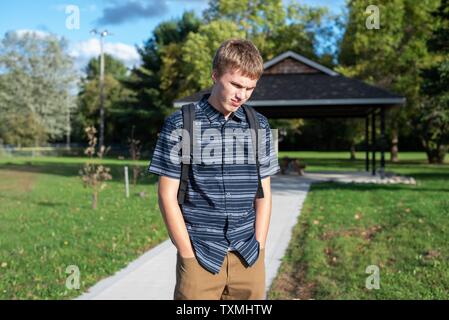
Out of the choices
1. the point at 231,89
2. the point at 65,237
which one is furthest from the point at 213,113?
the point at 65,237

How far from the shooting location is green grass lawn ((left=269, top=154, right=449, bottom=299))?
5.47 m

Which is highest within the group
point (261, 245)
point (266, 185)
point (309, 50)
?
point (309, 50)

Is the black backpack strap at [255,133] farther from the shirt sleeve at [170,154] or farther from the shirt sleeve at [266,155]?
the shirt sleeve at [170,154]

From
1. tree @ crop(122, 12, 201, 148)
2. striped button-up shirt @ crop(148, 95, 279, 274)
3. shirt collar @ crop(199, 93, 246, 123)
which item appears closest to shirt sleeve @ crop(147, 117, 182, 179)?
striped button-up shirt @ crop(148, 95, 279, 274)

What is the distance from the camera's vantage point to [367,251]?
7.11 m

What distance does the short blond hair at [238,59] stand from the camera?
2.36 meters

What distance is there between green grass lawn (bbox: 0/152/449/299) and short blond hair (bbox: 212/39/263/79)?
3482 mm

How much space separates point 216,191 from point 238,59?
603mm

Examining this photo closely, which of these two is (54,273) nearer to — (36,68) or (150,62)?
(150,62)

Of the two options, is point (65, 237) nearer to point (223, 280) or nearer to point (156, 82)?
point (223, 280)

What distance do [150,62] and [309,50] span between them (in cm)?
1512
